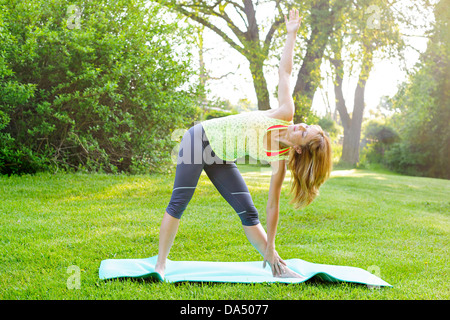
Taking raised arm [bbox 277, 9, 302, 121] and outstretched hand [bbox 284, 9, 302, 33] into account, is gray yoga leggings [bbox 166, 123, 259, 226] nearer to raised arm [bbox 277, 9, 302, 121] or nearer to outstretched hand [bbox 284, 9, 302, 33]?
raised arm [bbox 277, 9, 302, 121]

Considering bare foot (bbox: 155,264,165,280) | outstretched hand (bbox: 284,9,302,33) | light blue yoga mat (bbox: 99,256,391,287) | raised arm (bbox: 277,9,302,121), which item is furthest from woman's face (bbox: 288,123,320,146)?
bare foot (bbox: 155,264,165,280)

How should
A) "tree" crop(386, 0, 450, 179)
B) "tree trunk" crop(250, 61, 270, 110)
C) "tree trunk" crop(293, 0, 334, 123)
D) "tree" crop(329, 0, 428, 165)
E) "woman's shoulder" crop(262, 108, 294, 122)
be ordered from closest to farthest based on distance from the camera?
"woman's shoulder" crop(262, 108, 294, 122)
"tree" crop(329, 0, 428, 165)
"tree trunk" crop(293, 0, 334, 123)
"tree trunk" crop(250, 61, 270, 110)
"tree" crop(386, 0, 450, 179)

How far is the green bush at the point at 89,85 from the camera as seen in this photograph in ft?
22.9

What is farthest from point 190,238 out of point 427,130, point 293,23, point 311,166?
point 427,130

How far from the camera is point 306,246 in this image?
4.37m

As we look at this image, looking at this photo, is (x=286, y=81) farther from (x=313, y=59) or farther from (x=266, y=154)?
(x=313, y=59)

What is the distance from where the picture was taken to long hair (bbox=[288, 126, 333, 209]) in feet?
9.58

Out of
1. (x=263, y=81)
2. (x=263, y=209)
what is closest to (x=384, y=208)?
(x=263, y=209)

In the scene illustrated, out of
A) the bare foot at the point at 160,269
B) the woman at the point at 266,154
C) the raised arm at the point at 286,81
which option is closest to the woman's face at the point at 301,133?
the woman at the point at 266,154

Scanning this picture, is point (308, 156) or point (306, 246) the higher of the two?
point (308, 156)

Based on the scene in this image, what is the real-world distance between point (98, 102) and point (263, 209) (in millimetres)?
3628

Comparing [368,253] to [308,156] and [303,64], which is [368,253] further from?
[303,64]

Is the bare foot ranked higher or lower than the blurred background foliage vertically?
lower

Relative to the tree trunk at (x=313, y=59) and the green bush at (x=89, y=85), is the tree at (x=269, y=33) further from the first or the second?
the green bush at (x=89, y=85)
